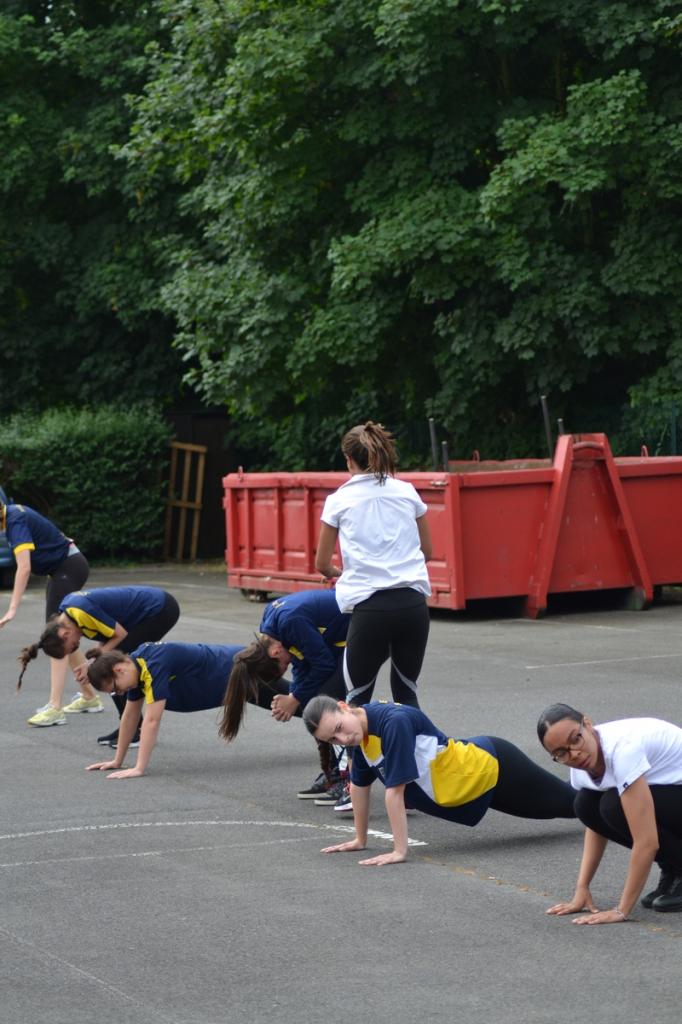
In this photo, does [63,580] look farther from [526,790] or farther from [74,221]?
[74,221]

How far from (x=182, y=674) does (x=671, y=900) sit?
3694 mm

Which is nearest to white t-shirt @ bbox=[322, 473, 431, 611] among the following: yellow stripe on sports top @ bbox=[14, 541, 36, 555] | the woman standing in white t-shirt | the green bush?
the woman standing in white t-shirt

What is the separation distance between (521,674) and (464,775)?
5.63 m

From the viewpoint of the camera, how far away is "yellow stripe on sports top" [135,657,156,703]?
8797 millimetres

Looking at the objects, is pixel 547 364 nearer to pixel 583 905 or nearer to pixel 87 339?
pixel 87 339

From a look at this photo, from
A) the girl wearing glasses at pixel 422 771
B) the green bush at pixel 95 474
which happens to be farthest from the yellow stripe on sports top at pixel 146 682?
the green bush at pixel 95 474

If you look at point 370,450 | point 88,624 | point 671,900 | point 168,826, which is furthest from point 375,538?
point 88,624

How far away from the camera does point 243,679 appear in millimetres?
7945

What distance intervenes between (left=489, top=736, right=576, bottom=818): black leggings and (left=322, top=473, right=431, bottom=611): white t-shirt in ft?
3.29

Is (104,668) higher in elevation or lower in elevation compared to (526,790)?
higher

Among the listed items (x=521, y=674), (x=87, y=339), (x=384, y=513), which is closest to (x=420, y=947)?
(x=384, y=513)

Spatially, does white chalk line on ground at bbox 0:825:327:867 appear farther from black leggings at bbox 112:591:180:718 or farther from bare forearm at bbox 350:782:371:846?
black leggings at bbox 112:591:180:718

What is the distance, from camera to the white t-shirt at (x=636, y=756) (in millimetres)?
5723

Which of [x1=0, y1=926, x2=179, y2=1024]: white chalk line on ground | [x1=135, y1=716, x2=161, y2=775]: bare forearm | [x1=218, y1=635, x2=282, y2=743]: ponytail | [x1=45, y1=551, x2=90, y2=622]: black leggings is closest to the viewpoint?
[x1=0, y1=926, x2=179, y2=1024]: white chalk line on ground
